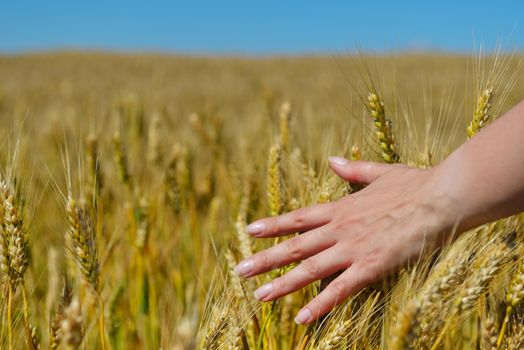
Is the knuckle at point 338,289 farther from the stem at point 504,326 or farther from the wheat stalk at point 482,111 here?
the wheat stalk at point 482,111

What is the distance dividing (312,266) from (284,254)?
0.07 meters

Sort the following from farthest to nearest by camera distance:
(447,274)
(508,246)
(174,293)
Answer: (174,293), (508,246), (447,274)

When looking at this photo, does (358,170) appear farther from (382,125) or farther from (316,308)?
(316,308)

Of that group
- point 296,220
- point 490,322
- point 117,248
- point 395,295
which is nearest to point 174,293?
point 117,248

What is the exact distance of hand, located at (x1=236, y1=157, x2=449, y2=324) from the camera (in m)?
0.94

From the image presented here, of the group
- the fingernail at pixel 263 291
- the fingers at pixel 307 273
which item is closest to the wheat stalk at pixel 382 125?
→ the fingers at pixel 307 273

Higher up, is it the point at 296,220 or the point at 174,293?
the point at 296,220

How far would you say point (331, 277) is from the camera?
1.06 m

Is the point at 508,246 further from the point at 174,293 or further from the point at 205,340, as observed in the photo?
the point at 174,293

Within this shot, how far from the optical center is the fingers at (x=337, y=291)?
38.5 inches

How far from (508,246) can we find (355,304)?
0.90 ft

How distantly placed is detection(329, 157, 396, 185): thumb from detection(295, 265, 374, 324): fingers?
0.67 feet

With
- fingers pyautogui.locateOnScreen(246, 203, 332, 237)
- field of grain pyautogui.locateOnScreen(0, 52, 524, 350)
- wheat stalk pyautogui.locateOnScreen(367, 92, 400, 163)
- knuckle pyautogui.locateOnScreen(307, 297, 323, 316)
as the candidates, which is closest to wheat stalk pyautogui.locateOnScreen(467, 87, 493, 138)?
field of grain pyautogui.locateOnScreen(0, 52, 524, 350)

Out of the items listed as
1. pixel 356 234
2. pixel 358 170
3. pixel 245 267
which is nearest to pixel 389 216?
pixel 356 234
